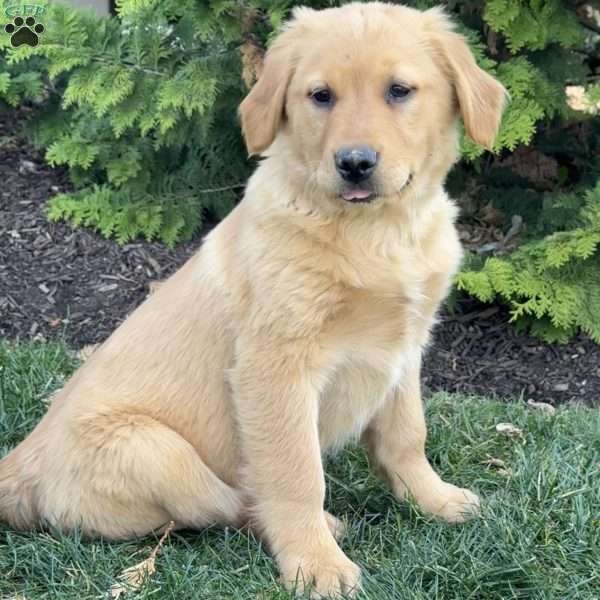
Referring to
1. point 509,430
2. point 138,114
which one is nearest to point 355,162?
point 509,430

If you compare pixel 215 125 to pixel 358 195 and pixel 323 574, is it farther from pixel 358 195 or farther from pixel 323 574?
pixel 323 574

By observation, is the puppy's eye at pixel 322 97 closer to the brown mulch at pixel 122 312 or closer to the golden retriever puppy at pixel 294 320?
the golden retriever puppy at pixel 294 320

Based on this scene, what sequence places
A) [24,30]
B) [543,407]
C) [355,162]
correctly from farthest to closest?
[24,30]
[543,407]
[355,162]

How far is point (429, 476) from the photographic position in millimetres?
3406

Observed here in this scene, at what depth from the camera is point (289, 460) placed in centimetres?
294

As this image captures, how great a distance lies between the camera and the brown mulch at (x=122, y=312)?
209 inches

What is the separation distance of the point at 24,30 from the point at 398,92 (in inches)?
150

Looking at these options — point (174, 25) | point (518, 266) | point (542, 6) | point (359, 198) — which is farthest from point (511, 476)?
point (174, 25)

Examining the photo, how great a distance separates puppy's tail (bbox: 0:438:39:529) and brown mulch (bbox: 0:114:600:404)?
6.62 feet

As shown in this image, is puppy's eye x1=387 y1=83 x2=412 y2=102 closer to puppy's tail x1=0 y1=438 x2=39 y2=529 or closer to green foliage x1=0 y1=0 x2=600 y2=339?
Answer: puppy's tail x1=0 y1=438 x2=39 y2=529

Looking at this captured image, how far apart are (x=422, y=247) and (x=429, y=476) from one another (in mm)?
859

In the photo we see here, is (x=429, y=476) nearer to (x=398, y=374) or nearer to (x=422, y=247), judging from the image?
(x=398, y=374)

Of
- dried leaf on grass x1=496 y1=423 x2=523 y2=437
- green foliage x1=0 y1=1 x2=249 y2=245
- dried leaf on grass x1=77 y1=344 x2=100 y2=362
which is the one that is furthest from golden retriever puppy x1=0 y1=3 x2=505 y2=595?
green foliage x1=0 y1=1 x2=249 y2=245

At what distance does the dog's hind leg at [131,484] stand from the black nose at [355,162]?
102 centimetres
